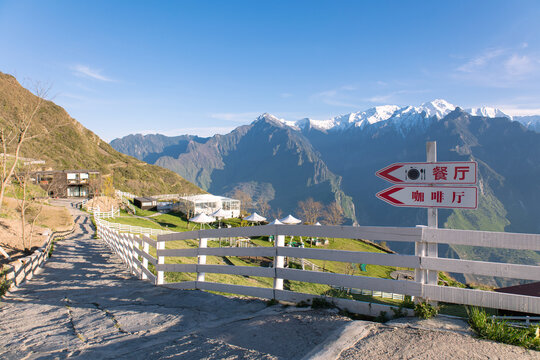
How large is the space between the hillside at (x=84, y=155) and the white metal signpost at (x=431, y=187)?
97372 millimetres

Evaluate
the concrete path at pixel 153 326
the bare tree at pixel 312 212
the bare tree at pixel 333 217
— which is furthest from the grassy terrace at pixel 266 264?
the bare tree at pixel 312 212

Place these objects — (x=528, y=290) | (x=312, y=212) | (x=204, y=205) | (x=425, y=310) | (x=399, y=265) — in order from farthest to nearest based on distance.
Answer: (x=312, y=212) → (x=204, y=205) → (x=528, y=290) → (x=399, y=265) → (x=425, y=310)

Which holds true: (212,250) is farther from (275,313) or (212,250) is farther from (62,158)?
(62,158)

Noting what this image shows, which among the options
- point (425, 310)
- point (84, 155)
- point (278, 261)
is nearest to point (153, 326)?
point (278, 261)

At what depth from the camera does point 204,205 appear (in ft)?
210

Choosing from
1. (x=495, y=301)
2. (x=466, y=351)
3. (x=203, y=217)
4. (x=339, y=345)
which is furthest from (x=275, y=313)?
(x=203, y=217)

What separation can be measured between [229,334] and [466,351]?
263 centimetres

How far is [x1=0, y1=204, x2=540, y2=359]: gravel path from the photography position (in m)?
3.60

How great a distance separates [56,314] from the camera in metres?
6.19

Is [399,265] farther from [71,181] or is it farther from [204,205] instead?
[71,181]

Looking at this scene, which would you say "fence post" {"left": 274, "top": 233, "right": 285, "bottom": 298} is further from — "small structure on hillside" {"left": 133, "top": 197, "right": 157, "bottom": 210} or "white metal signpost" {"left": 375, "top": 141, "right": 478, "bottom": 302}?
"small structure on hillside" {"left": 133, "top": 197, "right": 157, "bottom": 210}

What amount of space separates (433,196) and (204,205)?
61173 millimetres

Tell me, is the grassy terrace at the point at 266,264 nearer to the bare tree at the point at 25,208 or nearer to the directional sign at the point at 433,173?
the directional sign at the point at 433,173

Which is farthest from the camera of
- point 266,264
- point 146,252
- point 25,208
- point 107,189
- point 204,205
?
point 204,205
